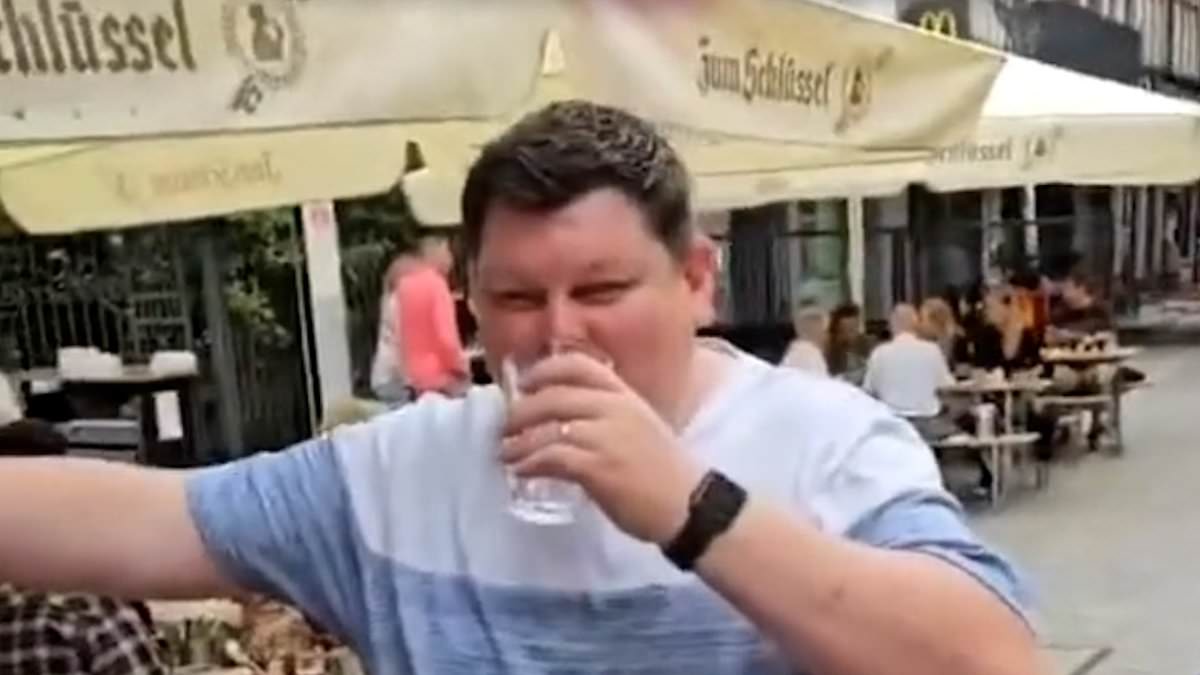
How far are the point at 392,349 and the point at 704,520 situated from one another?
1084cm

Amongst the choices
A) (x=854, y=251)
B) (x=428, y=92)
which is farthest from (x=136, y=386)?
(x=854, y=251)

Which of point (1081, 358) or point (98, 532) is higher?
point (98, 532)

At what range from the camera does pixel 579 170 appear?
154 centimetres

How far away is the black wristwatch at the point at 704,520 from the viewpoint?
4.66 feet

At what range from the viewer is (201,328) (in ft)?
43.8

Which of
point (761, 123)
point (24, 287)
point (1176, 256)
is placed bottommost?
point (1176, 256)

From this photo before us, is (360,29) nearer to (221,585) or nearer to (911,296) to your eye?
(221,585)

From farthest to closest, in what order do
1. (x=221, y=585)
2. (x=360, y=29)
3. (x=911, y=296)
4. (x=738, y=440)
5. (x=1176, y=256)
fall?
1. (x=1176, y=256)
2. (x=911, y=296)
3. (x=360, y=29)
4. (x=221, y=585)
5. (x=738, y=440)

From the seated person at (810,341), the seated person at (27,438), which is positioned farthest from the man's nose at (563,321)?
the seated person at (810,341)

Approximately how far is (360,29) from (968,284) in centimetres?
2105

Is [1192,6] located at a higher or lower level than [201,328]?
higher

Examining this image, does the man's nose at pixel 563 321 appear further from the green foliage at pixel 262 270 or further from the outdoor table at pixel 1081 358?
the outdoor table at pixel 1081 358

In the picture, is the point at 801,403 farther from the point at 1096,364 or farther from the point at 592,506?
the point at 1096,364

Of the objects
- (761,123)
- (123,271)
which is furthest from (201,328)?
(761,123)
